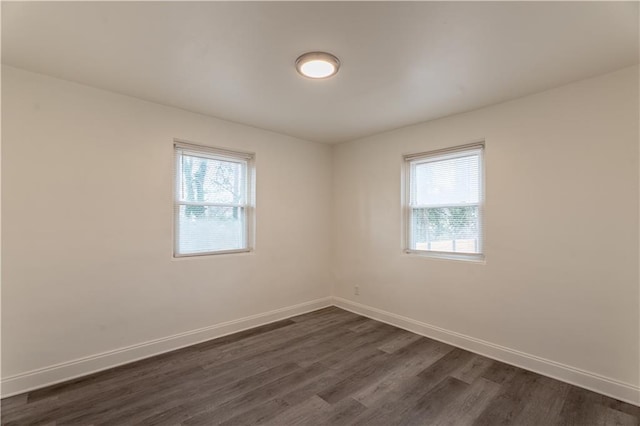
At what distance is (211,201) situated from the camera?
140 inches

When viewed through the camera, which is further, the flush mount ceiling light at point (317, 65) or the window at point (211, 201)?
the window at point (211, 201)

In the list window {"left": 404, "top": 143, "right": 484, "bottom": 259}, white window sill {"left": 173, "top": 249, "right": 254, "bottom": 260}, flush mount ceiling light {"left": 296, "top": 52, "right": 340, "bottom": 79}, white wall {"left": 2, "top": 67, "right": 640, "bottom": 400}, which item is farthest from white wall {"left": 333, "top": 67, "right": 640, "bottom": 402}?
white window sill {"left": 173, "top": 249, "right": 254, "bottom": 260}

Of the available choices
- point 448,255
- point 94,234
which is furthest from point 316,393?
point 94,234

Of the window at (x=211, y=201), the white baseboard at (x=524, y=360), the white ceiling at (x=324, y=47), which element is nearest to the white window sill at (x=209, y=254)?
the window at (x=211, y=201)

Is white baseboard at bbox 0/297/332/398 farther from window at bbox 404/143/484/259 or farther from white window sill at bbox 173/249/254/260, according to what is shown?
window at bbox 404/143/484/259

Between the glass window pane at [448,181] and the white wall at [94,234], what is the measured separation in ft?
7.31

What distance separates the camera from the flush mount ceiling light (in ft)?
7.02

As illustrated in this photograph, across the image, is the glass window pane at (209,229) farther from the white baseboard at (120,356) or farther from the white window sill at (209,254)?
the white baseboard at (120,356)

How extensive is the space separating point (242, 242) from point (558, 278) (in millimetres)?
3332

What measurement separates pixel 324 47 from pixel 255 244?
2.53m

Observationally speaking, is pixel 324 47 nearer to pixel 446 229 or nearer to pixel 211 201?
pixel 211 201

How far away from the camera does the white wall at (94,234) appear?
2.36 m

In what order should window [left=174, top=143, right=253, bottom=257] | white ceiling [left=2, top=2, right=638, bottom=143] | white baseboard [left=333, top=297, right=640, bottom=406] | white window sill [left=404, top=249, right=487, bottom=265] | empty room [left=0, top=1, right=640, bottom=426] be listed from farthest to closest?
window [left=174, top=143, right=253, bottom=257] → white window sill [left=404, top=249, right=487, bottom=265] → white baseboard [left=333, top=297, right=640, bottom=406] → empty room [left=0, top=1, right=640, bottom=426] → white ceiling [left=2, top=2, right=638, bottom=143]

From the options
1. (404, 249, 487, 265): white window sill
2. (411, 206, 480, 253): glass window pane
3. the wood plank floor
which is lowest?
the wood plank floor
